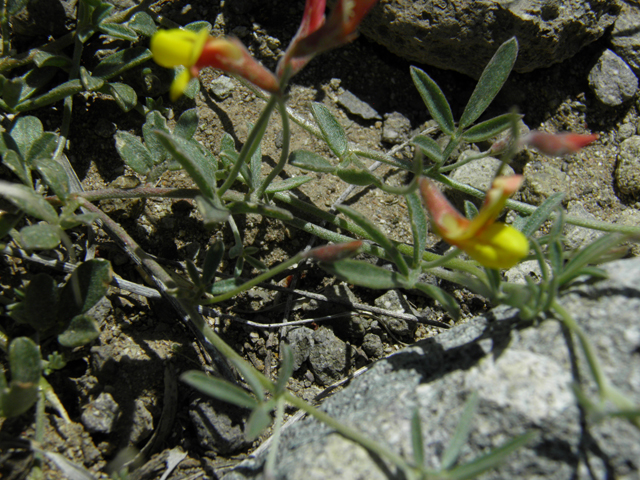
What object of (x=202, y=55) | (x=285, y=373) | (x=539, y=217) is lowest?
(x=285, y=373)

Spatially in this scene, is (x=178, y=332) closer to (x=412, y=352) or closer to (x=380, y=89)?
(x=412, y=352)

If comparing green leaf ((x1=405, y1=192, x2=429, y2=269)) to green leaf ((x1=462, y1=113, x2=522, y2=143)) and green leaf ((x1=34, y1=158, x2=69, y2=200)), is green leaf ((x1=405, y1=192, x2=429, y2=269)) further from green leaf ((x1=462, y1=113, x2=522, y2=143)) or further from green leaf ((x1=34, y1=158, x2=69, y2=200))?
green leaf ((x1=34, y1=158, x2=69, y2=200))

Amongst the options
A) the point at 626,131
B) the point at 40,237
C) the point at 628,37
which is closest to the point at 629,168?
the point at 626,131

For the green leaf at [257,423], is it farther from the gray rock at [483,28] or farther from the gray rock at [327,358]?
the gray rock at [483,28]

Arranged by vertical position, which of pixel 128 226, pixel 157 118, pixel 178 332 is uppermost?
pixel 157 118

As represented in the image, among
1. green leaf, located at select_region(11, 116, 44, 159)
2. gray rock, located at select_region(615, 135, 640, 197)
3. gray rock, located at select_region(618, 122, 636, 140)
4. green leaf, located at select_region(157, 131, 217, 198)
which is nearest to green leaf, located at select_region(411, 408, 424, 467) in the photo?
green leaf, located at select_region(157, 131, 217, 198)

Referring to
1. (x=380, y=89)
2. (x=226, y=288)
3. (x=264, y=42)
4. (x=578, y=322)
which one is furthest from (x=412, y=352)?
(x=264, y=42)

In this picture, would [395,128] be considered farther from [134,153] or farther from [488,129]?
[134,153]

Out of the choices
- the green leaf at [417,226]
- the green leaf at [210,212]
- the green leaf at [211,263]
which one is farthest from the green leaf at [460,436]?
the green leaf at [211,263]
